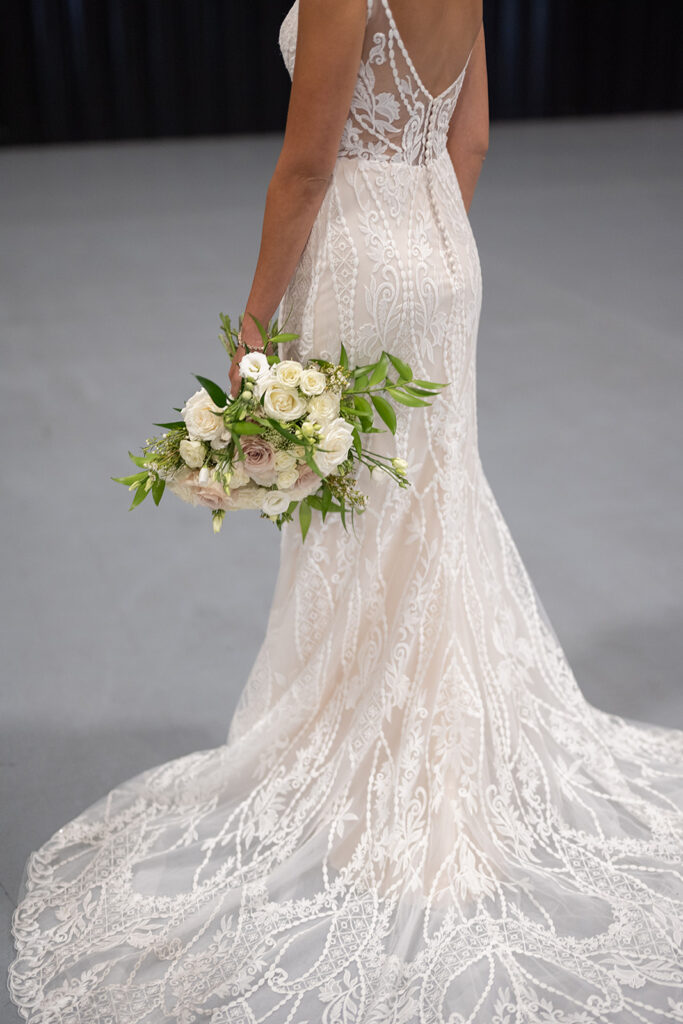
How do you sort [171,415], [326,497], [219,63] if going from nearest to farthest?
[326,497], [171,415], [219,63]

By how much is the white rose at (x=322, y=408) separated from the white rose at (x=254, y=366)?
0.10 meters

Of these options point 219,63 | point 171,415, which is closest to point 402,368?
point 171,415

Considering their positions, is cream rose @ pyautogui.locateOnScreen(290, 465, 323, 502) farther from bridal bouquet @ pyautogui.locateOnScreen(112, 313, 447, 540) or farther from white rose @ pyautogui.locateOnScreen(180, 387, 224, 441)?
white rose @ pyautogui.locateOnScreen(180, 387, 224, 441)

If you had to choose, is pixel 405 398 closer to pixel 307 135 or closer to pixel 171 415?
pixel 307 135

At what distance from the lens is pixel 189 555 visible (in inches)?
153

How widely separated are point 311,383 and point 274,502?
0.22 metres

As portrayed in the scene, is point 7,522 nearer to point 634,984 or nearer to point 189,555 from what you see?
point 189,555

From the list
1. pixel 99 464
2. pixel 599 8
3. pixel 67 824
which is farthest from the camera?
pixel 599 8

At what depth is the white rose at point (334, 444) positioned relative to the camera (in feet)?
6.29

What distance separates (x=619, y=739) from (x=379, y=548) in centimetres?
89

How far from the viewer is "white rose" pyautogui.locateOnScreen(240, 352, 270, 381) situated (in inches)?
74.8

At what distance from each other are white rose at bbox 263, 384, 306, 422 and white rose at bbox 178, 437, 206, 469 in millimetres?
136

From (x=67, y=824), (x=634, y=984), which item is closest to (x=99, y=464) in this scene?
(x=67, y=824)

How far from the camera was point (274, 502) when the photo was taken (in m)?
1.97
